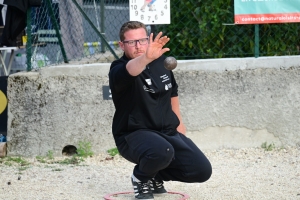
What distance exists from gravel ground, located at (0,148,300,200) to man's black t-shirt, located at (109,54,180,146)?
0.64 meters

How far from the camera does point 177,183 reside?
621cm

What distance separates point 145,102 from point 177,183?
1407 mm

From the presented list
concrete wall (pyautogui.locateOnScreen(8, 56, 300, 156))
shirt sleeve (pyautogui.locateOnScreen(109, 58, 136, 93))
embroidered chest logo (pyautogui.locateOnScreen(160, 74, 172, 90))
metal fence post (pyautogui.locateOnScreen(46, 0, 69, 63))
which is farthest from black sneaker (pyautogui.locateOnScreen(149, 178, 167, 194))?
metal fence post (pyautogui.locateOnScreen(46, 0, 69, 63))

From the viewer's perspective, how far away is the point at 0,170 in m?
6.92

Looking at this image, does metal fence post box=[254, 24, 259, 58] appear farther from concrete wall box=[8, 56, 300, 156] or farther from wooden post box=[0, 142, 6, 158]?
wooden post box=[0, 142, 6, 158]

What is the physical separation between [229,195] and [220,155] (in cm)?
182

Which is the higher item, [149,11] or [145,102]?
[149,11]

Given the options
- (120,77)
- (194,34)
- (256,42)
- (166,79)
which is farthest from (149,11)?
(120,77)

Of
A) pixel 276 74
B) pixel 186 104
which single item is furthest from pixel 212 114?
pixel 276 74

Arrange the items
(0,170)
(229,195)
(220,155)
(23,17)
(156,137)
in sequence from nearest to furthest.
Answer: (156,137)
(229,195)
(0,170)
(220,155)
(23,17)

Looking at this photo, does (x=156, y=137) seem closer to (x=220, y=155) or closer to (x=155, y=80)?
(x=155, y=80)

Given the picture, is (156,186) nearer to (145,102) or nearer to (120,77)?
(145,102)

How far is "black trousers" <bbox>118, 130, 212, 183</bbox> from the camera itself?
496 centimetres

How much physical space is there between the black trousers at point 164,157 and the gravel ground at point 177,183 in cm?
30
